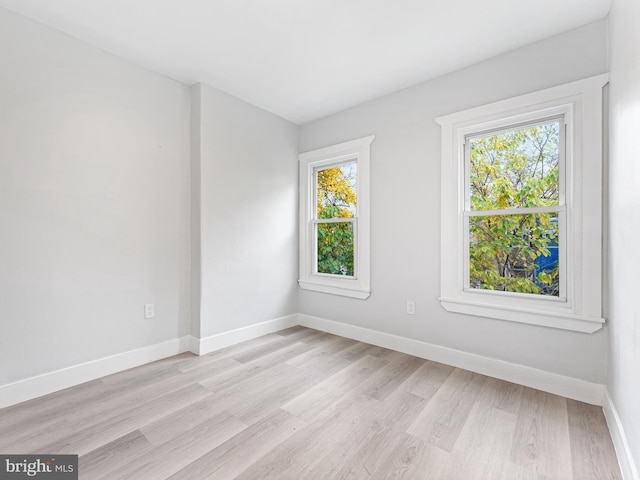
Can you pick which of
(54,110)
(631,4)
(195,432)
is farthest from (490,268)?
(54,110)

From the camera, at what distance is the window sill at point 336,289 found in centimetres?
316

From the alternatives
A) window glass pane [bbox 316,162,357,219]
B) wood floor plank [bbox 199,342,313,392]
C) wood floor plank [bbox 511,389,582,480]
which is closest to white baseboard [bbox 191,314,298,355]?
wood floor plank [bbox 199,342,313,392]

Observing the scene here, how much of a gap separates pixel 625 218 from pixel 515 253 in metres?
0.95

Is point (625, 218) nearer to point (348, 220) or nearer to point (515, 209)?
point (515, 209)

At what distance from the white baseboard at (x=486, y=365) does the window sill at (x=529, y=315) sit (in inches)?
13.5

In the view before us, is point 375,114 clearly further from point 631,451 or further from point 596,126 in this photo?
point 631,451

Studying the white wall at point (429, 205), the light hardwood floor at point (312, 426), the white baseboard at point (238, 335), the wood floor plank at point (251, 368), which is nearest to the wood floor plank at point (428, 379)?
the light hardwood floor at point (312, 426)

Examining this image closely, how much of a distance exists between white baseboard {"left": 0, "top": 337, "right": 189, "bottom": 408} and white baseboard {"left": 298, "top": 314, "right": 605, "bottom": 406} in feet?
5.52

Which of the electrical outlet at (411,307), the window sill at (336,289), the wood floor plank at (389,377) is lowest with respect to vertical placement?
the wood floor plank at (389,377)

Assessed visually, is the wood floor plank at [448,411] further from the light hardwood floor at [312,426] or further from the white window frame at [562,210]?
the white window frame at [562,210]

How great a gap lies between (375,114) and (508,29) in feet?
4.11

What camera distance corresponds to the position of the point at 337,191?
3553 mm

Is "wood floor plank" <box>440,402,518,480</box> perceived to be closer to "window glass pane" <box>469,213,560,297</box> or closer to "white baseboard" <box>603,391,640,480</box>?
"white baseboard" <box>603,391,640,480</box>

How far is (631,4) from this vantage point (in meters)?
1.34
